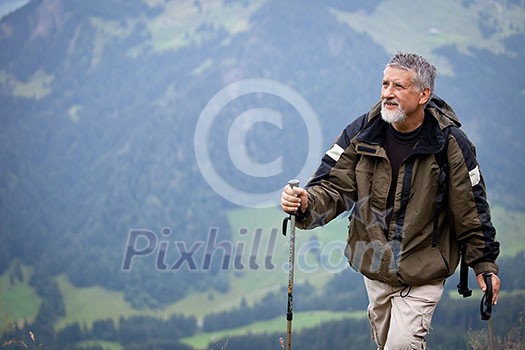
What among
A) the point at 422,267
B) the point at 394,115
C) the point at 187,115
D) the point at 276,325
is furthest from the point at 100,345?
the point at 187,115

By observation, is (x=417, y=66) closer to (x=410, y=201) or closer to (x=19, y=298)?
(x=410, y=201)

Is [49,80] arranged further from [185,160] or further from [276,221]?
[276,221]

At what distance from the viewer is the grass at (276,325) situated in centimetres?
6347

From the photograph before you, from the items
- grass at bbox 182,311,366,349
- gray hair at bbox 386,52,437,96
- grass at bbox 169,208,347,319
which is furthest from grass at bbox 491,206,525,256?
gray hair at bbox 386,52,437,96

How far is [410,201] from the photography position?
16.0ft

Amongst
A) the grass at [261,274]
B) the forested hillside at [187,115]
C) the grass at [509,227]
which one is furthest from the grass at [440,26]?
the grass at [261,274]

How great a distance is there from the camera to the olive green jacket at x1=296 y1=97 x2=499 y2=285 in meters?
4.80

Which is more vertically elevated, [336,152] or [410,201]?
[336,152]

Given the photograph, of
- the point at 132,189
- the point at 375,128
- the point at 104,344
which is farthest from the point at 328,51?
the point at 375,128

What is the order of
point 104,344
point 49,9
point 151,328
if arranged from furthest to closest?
point 49,9 → point 151,328 → point 104,344

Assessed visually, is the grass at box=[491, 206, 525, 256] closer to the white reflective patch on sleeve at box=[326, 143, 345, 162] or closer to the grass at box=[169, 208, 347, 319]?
the grass at box=[169, 208, 347, 319]

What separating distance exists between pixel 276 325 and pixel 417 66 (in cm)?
6367

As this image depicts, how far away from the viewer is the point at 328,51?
12962cm

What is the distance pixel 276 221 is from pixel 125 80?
55.1m
